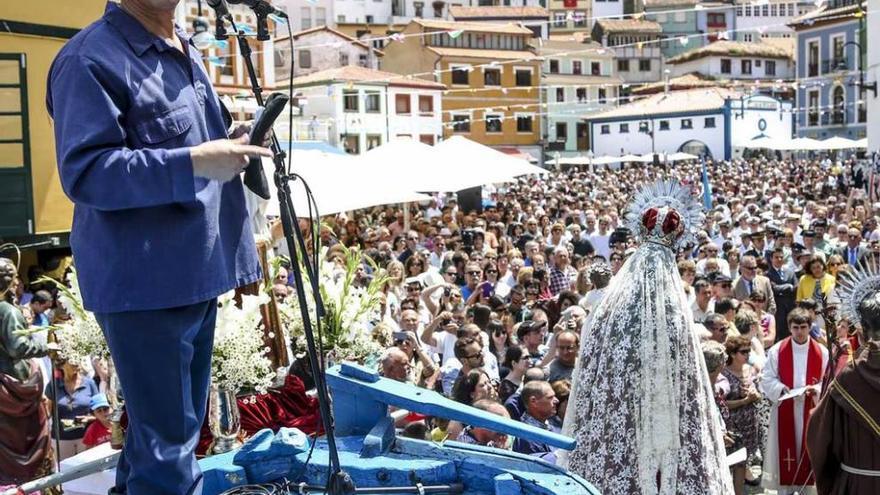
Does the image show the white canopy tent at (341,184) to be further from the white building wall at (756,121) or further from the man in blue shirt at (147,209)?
the white building wall at (756,121)

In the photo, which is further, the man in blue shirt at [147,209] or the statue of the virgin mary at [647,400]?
the statue of the virgin mary at [647,400]

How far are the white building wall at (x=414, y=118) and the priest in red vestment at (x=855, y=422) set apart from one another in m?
48.8

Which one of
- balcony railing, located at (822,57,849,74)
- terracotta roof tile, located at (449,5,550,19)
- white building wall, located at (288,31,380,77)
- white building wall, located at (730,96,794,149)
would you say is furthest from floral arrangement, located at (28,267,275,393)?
terracotta roof tile, located at (449,5,550,19)

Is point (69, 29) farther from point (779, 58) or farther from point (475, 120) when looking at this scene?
point (779, 58)

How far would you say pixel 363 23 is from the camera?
252 feet

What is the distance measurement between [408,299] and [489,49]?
56.5 metres

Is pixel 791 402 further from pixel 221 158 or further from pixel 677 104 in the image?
pixel 677 104

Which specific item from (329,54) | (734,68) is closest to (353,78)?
(329,54)

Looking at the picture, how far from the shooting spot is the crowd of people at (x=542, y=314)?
21.2 ft

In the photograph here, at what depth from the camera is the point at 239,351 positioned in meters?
3.60

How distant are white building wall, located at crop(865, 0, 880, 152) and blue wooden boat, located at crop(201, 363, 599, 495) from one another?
31.7m

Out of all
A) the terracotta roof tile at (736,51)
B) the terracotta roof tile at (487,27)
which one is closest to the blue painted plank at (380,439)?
the terracotta roof tile at (487,27)

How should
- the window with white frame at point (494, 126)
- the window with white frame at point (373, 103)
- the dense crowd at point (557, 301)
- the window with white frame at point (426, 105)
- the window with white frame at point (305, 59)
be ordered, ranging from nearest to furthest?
1. the dense crowd at point (557, 301)
2. the window with white frame at point (373, 103)
3. the window with white frame at point (426, 105)
4. the window with white frame at point (305, 59)
5. the window with white frame at point (494, 126)

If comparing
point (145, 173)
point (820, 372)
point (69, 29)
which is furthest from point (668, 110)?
point (145, 173)
